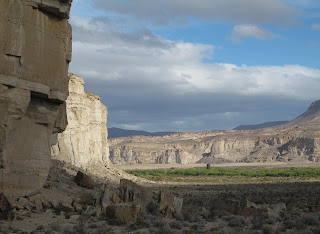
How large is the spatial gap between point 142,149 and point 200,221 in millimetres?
145102

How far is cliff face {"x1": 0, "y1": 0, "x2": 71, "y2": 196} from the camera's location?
15273 millimetres

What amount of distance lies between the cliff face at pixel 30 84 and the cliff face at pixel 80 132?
23.0m

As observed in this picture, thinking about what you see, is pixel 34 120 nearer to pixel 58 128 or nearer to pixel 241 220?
pixel 58 128

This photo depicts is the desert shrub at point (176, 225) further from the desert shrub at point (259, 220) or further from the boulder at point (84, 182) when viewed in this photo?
the boulder at point (84, 182)

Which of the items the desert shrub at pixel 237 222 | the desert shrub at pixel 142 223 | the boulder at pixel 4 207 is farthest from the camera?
the desert shrub at pixel 237 222

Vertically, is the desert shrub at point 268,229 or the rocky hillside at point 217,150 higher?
the rocky hillside at point 217,150

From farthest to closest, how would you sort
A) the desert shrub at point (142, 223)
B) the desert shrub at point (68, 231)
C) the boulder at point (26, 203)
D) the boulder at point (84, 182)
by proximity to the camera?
the boulder at point (84, 182) → the boulder at point (26, 203) → the desert shrub at point (142, 223) → the desert shrub at point (68, 231)

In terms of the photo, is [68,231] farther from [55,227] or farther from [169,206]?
[169,206]

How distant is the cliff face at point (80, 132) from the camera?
1714 inches

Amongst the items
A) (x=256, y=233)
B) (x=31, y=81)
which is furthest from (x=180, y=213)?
(x=31, y=81)

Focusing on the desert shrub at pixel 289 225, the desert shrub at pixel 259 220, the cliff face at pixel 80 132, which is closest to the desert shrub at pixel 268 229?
the desert shrub at pixel 259 220

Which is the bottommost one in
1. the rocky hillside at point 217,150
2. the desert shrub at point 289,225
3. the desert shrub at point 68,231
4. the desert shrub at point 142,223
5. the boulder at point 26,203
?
the desert shrub at point 289,225

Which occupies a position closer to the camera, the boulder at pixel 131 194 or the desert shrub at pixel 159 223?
the desert shrub at pixel 159 223

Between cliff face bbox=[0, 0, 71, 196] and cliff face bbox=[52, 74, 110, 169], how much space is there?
22952mm
